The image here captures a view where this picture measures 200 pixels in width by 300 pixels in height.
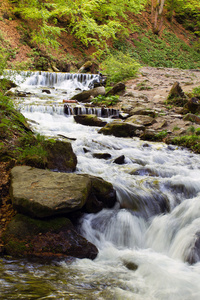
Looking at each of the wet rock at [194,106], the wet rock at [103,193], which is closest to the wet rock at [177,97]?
the wet rock at [194,106]

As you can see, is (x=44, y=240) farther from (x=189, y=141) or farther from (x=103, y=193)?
(x=189, y=141)

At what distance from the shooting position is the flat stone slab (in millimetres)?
2889

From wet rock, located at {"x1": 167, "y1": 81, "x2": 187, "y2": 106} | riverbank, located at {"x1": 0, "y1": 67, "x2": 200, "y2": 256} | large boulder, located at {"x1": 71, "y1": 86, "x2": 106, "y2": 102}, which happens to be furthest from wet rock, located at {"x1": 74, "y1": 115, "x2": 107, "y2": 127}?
wet rock, located at {"x1": 167, "y1": 81, "x2": 187, "y2": 106}

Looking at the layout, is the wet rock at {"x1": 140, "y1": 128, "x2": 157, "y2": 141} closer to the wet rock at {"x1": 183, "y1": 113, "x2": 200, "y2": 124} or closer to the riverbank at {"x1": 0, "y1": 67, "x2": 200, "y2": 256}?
the riverbank at {"x1": 0, "y1": 67, "x2": 200, "y2": 256}

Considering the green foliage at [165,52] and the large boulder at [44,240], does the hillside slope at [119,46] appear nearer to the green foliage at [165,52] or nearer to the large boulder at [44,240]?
the green foliage at [165,52]

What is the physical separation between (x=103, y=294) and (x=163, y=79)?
53.4ft

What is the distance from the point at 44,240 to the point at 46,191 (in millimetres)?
638

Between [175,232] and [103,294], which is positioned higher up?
[103,294]

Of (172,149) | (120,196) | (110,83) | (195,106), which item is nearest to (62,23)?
(110,83)

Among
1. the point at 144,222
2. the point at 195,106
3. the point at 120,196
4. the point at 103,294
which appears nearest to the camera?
the point at 103,294

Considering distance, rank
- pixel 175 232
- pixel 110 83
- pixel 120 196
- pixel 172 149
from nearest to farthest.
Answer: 1. pixel 175 232
2. pixel 120 196
3. pixel 172 149
4. pixel 110 83

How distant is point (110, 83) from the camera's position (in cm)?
1573

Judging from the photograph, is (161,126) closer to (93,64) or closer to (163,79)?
(163,79)

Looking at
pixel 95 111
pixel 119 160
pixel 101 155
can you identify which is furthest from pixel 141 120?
pixel 119 160
